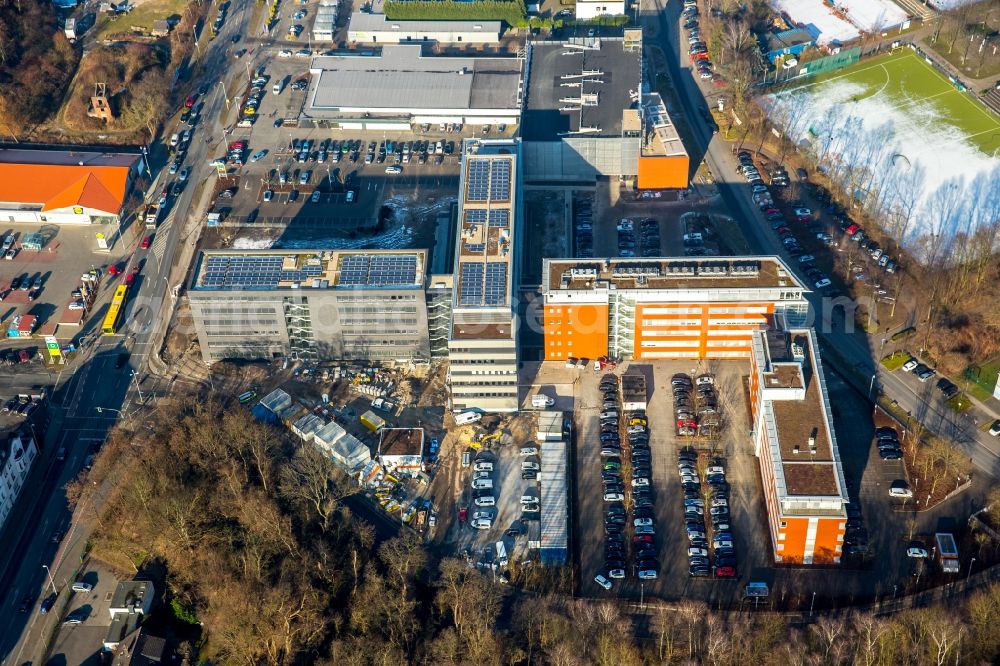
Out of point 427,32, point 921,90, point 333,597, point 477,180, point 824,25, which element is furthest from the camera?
point 824,25

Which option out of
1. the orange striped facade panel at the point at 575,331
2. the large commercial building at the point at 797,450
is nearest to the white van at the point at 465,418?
the orange striped facade panel at the point at 575,331

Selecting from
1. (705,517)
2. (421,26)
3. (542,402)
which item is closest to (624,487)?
(705,517)

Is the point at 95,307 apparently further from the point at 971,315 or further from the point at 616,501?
A: the point at 971,315

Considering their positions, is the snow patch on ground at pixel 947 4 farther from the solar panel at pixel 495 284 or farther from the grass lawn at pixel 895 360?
the solar panel at pixel 495 284

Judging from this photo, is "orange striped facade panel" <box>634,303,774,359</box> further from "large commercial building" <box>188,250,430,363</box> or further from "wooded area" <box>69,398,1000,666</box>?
"wooded area" <box>69,398,1000,666</box>

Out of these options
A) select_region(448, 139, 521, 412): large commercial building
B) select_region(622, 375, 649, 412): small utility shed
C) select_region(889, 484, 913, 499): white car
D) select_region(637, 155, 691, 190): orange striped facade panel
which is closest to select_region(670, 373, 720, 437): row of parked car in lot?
select_region(622, 375, 649, 412): small utility shed

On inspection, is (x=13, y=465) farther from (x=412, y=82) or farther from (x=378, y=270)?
(x=412, y=82)
